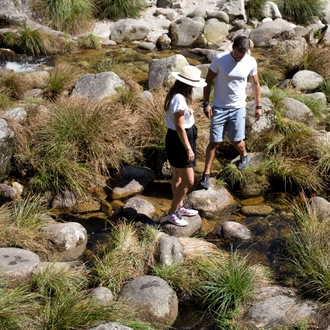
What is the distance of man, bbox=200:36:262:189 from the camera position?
5.96 metres

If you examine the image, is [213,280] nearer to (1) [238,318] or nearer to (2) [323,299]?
(1) [238,318]

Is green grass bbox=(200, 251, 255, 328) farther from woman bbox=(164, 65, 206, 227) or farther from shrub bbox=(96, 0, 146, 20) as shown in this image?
shrub bbox=(96, 0, 146, 20)

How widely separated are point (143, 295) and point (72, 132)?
3072 mm

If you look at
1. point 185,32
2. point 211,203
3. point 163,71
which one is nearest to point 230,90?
point 211,203

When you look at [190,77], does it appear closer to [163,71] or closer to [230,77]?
[230,77]

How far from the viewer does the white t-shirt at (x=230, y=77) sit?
19.6 ft

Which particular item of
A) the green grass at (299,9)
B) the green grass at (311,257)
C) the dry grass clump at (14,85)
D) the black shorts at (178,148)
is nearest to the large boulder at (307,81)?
the green grass at (311,257)

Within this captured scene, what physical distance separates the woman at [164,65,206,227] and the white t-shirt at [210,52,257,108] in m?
0.69

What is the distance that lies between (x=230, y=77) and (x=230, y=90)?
16 centimetres

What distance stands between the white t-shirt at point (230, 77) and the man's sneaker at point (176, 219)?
1.37 metres

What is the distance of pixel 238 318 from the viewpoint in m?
4.55

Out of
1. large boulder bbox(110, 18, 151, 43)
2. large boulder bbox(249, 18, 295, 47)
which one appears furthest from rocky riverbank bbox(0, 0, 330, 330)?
large boulder bbox(110, 18, 151, 43)

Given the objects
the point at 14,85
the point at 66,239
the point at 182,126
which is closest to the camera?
the point at 182,126

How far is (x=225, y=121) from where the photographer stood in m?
6.32
